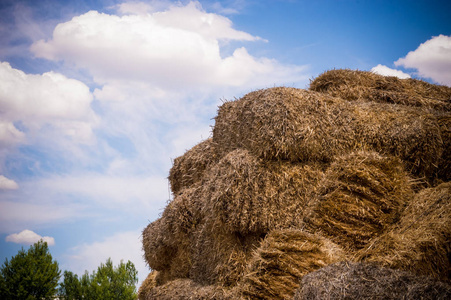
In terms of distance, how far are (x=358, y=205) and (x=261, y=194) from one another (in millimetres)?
1241

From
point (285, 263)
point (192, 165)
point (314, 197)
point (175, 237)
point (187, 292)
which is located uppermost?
point (192, 165)

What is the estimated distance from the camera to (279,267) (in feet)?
13.5

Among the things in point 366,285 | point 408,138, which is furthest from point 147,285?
point 366,285

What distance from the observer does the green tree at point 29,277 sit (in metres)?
19.1

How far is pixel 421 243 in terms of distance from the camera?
11.6 ft

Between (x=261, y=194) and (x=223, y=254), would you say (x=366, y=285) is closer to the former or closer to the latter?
(x=261, y=194)

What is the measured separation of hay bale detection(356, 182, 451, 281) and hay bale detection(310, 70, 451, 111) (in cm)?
299

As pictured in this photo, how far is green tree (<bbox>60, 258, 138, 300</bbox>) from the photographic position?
22562 millimetres

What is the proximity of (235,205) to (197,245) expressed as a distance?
4.70 ft

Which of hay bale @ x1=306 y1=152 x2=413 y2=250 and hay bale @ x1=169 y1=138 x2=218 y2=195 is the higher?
hay bale @ x1=169 y1=138 x2=218 y2=195

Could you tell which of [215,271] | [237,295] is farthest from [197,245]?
[237,295]

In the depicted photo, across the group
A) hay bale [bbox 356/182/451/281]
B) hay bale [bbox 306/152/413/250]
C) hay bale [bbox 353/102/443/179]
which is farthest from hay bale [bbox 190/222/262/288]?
hay bale [bbox 353/102/443/179]

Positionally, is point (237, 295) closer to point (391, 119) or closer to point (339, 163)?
point (339, 163)

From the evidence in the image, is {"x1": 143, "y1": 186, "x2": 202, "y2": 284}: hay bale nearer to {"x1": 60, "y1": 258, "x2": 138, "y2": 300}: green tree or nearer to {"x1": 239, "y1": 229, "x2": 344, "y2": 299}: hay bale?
{"x1": 239, "y1": 229, "x2": 344, "y2": 299}: hay bale
